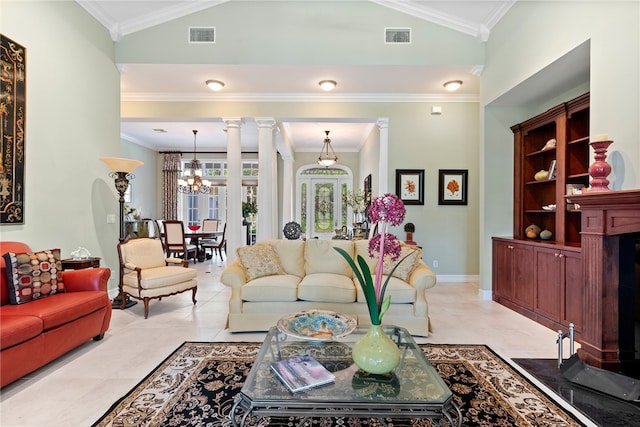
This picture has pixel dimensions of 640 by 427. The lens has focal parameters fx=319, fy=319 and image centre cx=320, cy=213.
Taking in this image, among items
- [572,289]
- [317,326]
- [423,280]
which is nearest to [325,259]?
[423,280]

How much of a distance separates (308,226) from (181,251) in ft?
14.4

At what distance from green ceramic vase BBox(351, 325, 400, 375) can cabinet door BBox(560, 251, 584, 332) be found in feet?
7.82

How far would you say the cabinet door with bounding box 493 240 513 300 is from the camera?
412cm

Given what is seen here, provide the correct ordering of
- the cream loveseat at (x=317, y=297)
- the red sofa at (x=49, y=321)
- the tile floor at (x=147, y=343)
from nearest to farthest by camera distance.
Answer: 1. the tile floor at (x=147, y=343)
2. the red sofa at (x=49, y=321)
3. the cream loveseat at (x=317, y=297)

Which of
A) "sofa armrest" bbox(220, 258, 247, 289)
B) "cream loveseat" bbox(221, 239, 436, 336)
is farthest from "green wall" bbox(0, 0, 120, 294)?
"cream loveseat" bbox(221, 239, 436, 336)

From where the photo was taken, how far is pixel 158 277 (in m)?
3.74

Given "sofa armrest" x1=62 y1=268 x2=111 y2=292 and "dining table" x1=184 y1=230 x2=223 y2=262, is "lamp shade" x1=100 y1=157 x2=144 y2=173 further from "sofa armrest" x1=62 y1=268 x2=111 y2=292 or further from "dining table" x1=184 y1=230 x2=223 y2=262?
"dining table" x1=184 y1=230 x2=223 y2=262

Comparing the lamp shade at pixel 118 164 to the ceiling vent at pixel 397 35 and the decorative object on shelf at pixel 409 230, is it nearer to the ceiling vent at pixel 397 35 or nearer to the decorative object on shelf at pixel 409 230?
the ceiling vent at pixel 397 35

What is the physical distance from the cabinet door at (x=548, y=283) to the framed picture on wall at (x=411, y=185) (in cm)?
224

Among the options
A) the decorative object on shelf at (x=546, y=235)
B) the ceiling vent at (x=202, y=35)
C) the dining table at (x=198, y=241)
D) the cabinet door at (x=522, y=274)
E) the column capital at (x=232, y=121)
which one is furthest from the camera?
the dining table at (x=198, y=241)

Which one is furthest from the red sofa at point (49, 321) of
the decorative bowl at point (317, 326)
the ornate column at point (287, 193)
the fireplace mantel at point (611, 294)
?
the ornate column at point (287, 193)

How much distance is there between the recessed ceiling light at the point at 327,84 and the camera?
5.02 m

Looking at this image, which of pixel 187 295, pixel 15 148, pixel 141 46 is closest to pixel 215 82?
pixel 141 46

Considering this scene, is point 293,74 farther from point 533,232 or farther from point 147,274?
point 533,232
